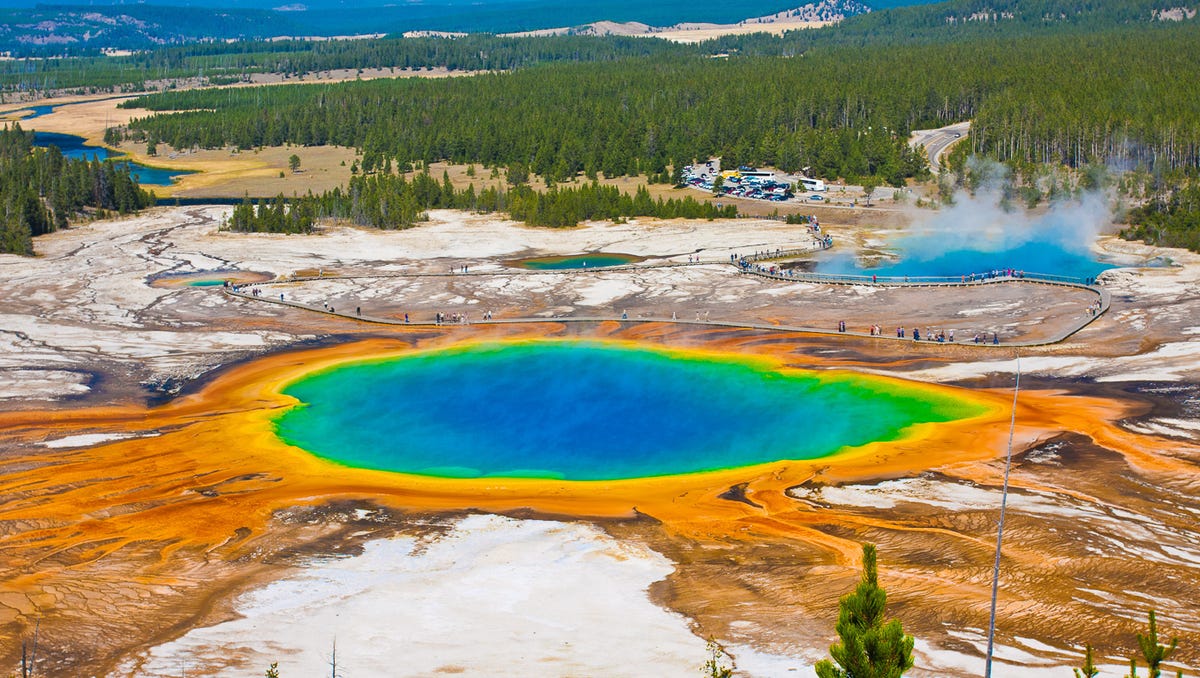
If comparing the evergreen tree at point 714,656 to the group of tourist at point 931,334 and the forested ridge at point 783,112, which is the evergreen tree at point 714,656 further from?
the forested ridge at point 783,112

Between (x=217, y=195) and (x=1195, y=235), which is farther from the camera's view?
(x=217, y=195)

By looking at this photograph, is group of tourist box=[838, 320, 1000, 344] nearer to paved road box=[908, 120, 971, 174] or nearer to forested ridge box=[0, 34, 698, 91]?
paved road box=[908, 120, 971, 174]

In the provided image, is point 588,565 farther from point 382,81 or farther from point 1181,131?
Answer: point 382,81

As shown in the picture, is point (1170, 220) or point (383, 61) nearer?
point (1170, 220)

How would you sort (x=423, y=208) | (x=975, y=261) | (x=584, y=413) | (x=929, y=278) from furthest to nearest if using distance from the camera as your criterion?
(x=423, y=208)
(x=975, y=261)
(x=929, y=278)
(x=584, y=413)

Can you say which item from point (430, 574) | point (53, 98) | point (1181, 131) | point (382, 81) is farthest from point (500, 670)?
point (53, 98)

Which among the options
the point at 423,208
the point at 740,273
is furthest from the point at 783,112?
the point at 740,273

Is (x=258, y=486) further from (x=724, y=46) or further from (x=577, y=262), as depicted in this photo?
(x=724, y=46)
